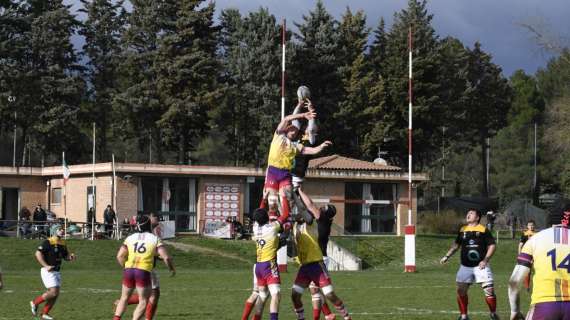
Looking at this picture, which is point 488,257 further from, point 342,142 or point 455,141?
point 455,141

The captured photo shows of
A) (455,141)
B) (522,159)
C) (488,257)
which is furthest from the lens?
(522,159)

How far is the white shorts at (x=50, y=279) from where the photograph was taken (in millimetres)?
21695

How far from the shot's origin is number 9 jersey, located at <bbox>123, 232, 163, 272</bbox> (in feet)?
57.8

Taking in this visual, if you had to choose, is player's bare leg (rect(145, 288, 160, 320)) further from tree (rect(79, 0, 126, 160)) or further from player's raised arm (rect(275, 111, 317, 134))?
tree (rect(79, 0, 126, 160))

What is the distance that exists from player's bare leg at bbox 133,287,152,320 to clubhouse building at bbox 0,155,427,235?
135 feet

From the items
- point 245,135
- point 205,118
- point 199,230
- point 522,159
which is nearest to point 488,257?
point 199,230

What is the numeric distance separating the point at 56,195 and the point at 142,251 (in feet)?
159

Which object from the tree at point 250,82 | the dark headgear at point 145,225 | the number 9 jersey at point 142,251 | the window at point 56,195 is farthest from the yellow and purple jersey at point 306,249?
the tree at point 250,82

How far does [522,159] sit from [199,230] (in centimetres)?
5533

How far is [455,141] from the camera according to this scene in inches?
3927

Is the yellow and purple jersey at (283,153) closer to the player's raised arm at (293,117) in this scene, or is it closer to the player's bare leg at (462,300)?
the player's raised arm at (293,117)

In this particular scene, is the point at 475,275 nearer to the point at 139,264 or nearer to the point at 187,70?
the point at 139,264

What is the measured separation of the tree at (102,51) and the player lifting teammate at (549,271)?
7413 centimetres

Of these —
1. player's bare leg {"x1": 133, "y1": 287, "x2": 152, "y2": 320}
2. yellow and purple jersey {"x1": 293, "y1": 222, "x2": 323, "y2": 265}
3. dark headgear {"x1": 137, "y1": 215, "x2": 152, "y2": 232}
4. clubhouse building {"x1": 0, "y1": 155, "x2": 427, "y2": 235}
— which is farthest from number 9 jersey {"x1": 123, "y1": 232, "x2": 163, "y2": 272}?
clubhouse building {"x1": 0, "y1": 155, "x2": 427, "y2": 235}
